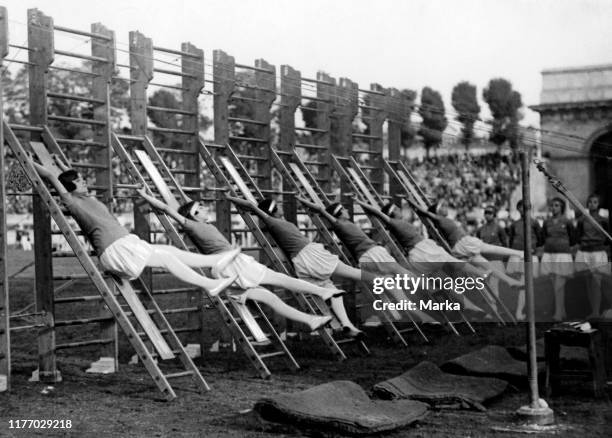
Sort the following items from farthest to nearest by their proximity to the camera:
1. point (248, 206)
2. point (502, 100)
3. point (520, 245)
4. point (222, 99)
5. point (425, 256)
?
point (502, 100), point (520, 245), point (425, 256), point (222, 99), point (248, 206)

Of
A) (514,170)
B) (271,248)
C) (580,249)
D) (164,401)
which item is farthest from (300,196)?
(514,170)

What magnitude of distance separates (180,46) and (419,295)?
5315mm

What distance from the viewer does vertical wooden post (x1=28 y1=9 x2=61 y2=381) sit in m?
10.8

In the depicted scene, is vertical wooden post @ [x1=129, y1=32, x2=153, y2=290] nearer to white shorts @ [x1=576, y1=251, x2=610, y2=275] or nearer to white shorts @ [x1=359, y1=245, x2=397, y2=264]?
white shorts @ [x1=359, y1=245, x2=397, y2=264]

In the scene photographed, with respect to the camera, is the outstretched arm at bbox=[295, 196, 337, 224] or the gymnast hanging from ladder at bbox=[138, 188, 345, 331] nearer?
the gymnast hanging from ladder at bbox=[138, 188, 345, 331]

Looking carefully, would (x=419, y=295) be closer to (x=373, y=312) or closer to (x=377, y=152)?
(x=373, y=312)

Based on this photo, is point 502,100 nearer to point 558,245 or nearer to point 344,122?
point 344,122

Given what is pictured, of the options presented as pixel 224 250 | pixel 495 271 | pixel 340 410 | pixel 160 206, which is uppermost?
pixel 160 206

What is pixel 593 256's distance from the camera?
595 inches

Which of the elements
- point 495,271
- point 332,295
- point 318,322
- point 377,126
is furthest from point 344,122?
point 318,322

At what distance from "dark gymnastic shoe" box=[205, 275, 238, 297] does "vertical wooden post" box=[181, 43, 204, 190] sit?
2.10 metres

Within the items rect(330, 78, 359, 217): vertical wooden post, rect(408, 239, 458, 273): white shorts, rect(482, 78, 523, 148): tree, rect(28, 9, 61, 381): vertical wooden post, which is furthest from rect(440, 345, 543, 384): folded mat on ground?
rect(482, 78, 523, 148): tree

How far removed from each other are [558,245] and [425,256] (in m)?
2.08

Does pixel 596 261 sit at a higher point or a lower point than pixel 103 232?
lower
